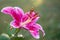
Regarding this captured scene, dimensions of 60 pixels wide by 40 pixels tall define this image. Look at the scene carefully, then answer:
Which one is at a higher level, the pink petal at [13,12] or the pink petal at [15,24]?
the pink petal at [13,12]

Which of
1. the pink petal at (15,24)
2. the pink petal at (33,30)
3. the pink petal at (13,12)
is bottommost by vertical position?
the pink petal at (33,30)

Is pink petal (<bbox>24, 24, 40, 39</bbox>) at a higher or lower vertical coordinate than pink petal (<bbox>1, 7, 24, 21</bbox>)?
lower

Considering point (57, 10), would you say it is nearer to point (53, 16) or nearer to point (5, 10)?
point (53, 16)

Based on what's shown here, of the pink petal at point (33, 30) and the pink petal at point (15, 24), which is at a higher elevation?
the pink petal at point (15, 24)

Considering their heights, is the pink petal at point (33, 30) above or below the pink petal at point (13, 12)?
below

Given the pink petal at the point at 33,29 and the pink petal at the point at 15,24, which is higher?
the pink petal at the point at 15,24

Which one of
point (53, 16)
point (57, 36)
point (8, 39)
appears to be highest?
point (53, 16)

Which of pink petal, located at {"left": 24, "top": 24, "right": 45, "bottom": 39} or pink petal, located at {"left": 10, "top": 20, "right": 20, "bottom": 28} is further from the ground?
pink petal, located at {"left": 10, "top": 20, "right": 20, "bottom": 28}

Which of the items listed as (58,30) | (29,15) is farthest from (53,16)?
(29,15)

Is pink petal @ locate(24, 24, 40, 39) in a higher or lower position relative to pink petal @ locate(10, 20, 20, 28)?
lower

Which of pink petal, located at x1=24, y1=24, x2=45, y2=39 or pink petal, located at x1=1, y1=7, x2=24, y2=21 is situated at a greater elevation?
pink petal, located at x1=1, y1=7, x2=24, y2=21

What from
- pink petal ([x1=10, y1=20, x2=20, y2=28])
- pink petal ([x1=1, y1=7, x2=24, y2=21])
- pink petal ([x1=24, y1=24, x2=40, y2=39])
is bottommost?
pink petal ([x1=24, y1=24, x2=40, y2=39])
